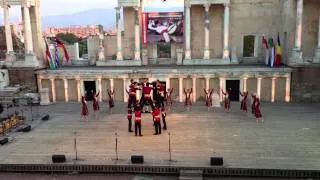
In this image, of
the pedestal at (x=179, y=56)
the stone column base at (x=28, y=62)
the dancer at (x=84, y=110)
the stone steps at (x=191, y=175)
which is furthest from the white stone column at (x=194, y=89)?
the stone steps at (x=191, y=175)

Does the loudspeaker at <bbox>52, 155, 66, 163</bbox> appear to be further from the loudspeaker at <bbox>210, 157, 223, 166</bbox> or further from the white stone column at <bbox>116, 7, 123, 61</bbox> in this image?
the white stone column at <bbox>116, 7, 123, 61</bbox>

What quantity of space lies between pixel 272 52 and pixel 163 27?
8.82 meters

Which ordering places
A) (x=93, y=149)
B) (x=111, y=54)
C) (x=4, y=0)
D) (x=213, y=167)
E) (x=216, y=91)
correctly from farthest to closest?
(x=111, y=54) → (x=4, y=0) → (x=216, y=91) → (x=93, y=149) → (x=213, y=167)

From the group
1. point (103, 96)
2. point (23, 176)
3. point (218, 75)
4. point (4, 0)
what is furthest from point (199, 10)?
point (23, 176)

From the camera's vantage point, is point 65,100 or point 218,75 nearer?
point 218,75

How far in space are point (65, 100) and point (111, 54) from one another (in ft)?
20.6

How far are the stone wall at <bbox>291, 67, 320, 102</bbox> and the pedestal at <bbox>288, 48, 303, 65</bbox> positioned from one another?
1.95ft

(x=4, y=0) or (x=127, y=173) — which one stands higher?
(x=4, y=0)

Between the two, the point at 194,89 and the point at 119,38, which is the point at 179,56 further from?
the point at 119,38

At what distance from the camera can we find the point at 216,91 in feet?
92.7

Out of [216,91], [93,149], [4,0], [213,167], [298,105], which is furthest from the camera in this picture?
[4,0]

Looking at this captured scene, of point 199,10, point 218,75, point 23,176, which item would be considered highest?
point 199,10

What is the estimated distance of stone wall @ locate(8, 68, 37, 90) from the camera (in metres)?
30.3

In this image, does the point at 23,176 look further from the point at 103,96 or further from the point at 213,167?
the point at 103,96
